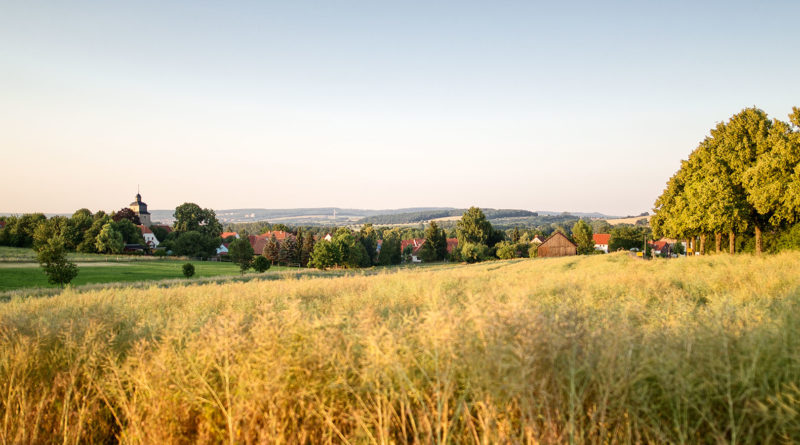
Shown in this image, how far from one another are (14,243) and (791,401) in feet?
290

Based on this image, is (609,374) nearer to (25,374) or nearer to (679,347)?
(679,347)

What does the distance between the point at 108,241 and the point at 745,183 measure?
246 ft

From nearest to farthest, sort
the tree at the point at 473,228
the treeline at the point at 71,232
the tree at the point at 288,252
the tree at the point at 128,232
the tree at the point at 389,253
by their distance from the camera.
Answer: the treeline at the point at 71,232 < the tree at the point at 288,252 < the tree at the point at 128,232 < the tree at the point at 389,253 < the tree at the point at 473,228

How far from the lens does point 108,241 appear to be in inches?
2391

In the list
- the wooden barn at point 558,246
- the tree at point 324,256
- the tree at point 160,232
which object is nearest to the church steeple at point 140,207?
the tree at point 160,232

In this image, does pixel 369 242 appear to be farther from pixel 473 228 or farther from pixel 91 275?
pixel 91 275

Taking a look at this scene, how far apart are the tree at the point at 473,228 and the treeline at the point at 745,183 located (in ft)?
159

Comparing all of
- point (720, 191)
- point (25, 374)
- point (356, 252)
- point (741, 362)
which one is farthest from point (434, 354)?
point (356, 252)

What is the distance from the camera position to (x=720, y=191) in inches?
915

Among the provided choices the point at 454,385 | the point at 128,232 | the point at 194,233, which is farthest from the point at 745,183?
the point at 128,232

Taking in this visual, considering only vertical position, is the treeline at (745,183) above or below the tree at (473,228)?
above

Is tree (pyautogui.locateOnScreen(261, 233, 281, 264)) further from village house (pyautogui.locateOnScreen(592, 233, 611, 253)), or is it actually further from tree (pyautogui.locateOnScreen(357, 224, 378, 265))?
village house (pyautogui.locateOnScreen(592, 233, 611, 253))

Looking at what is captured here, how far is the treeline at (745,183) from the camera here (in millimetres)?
20562

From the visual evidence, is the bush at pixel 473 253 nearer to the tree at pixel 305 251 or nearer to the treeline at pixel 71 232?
the tree at pixel 305 251
